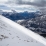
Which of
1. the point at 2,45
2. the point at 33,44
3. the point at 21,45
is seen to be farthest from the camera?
the point at 33,44

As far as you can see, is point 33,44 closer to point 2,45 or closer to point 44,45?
point 44,45

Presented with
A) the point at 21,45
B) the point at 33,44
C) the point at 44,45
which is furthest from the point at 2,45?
the point at 44,45

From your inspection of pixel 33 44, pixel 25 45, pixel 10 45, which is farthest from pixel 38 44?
pixel 10 45

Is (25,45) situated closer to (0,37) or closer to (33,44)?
(33,44)

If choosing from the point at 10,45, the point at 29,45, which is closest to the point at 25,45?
the point at 29,45

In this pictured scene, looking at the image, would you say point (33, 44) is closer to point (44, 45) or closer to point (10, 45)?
point (44, 45)

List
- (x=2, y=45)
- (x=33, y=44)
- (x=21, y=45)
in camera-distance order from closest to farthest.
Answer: (x=2, y=45), (x=21, y=45), (x=33, y=44)

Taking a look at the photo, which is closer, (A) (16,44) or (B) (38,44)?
(A) (16,44)

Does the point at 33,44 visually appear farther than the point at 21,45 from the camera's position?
Yes
